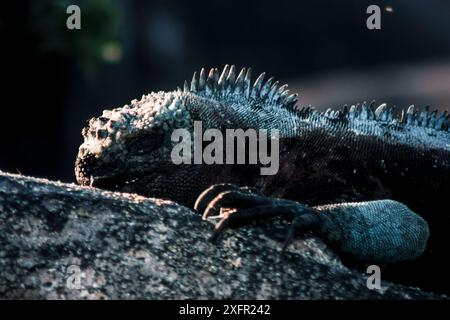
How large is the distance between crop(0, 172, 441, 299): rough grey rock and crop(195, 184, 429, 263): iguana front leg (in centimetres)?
10

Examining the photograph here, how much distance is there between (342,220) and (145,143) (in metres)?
1.16

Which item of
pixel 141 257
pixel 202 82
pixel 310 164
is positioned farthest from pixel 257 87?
pixel 141 257

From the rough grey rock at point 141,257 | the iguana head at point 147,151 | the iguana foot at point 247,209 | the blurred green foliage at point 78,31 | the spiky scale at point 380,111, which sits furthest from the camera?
the blurred green foliage at point 78,31

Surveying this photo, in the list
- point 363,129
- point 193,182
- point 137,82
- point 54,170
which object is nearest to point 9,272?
point 193,182

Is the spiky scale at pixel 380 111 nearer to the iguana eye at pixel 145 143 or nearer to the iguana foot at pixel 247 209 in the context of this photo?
the iguana eye at pixel 145 143

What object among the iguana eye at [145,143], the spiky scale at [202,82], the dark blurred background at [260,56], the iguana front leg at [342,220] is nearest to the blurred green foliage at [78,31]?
the dark blurred background at [260,56]

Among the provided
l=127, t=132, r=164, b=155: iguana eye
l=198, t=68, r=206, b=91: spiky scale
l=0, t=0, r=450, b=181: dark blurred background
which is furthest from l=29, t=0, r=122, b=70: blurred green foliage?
l=127, t=132, r=164, b=155: iguana eye

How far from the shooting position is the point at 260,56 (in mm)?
28828

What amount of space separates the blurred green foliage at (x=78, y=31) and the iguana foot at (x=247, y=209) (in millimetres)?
13566

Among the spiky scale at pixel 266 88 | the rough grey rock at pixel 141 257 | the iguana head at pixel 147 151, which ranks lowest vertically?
the rough grey rock at pixel 141 257

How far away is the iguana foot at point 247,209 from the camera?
4.18m

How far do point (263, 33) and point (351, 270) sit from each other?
1005 inches

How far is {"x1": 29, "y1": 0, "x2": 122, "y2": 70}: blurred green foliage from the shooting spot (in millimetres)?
17422
